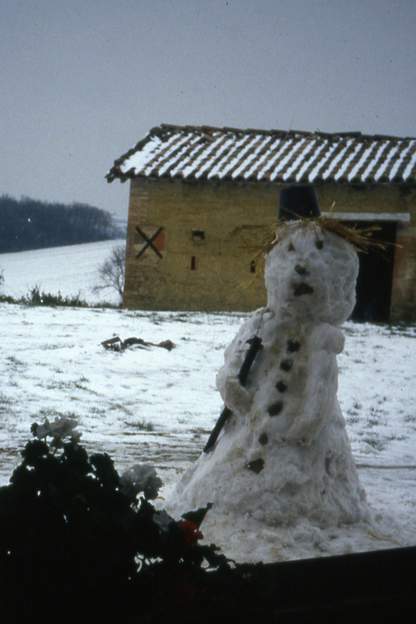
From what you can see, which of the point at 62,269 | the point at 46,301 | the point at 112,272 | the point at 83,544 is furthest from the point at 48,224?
the point at 83,544

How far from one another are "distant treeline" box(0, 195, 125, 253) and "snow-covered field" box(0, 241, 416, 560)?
13028 mm

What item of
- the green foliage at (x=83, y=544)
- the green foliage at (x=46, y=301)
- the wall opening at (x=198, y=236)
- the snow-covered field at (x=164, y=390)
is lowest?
the snow-covered field at (x=164, y=390)

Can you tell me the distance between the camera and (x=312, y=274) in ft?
10.3

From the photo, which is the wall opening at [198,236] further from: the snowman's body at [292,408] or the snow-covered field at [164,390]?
the snowman's body at [292,408]

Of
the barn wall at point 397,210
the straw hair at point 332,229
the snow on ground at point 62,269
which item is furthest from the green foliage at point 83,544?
the snow on ground at point 62,269

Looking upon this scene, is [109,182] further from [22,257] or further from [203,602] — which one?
[22,257]

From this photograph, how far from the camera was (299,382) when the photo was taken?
312 centimetres

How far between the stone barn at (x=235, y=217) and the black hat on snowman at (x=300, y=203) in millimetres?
9212

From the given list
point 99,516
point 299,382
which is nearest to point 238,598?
point 99,516

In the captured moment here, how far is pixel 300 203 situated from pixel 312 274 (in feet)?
1.29

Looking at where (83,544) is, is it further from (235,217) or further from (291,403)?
(235,217)

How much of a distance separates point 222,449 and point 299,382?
473 millimetres

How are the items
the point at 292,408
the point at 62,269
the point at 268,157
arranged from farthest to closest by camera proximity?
the point at 62,269 → the point at 268,157 → the point at 292,408

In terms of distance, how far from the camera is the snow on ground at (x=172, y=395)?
4.02 meters
